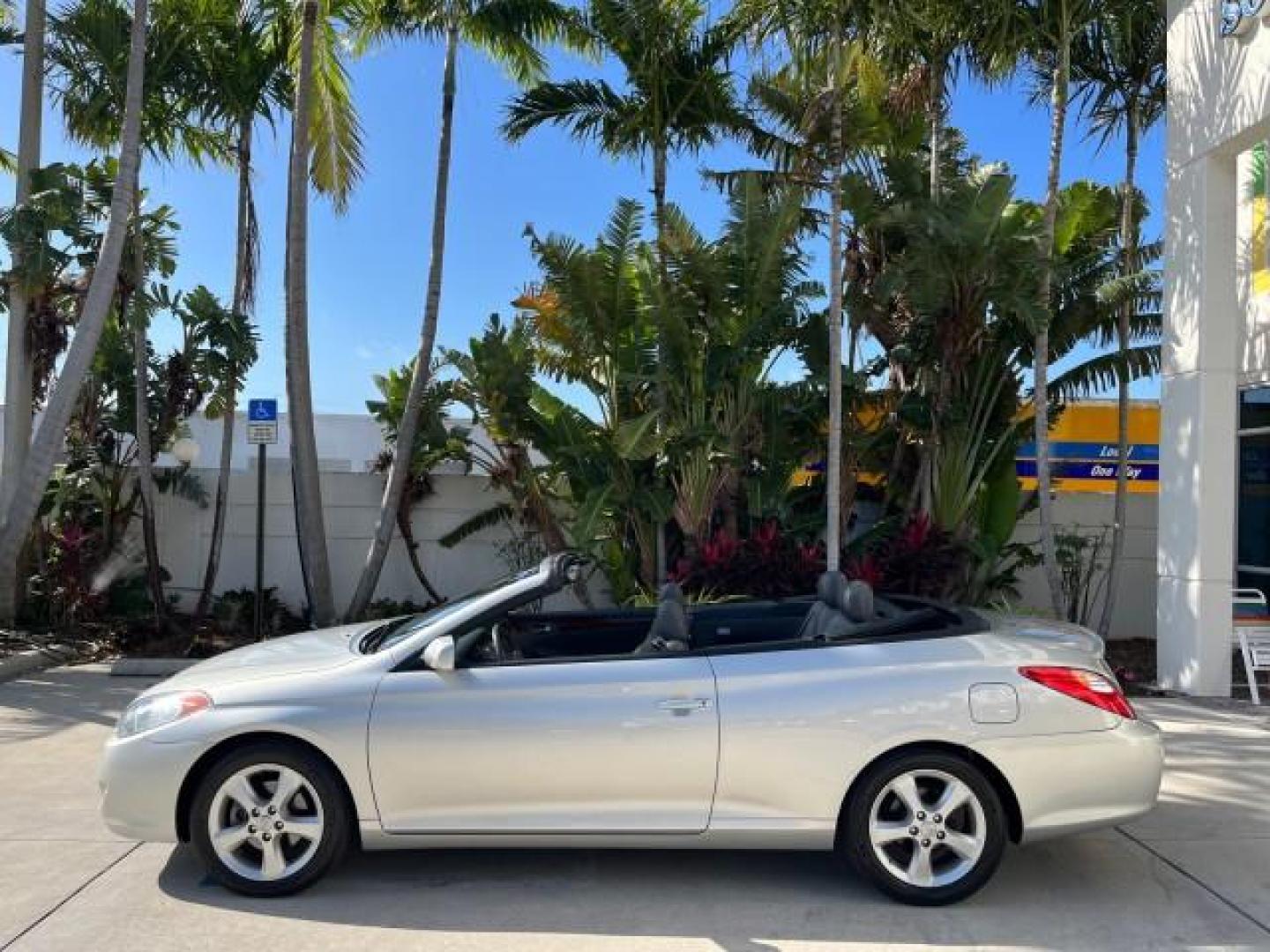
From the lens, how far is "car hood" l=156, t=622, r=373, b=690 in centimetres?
467

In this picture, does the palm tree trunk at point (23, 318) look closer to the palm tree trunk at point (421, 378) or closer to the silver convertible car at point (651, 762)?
the palm tree trunk at point (421, 378)

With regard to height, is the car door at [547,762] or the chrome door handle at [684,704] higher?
the chrome door handle at [684,704]

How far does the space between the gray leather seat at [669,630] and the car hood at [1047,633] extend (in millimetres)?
1416

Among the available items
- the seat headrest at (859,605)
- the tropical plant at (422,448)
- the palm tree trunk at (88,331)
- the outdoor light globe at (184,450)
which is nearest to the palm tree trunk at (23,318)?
the palm tree trunk at (88,331)

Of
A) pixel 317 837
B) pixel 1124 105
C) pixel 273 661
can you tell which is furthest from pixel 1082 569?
pixel 317 837

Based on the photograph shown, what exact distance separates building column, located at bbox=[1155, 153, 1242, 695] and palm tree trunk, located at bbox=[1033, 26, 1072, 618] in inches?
47.2

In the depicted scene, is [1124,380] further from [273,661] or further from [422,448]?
[273,661]

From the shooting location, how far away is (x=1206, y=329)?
29.7 feet

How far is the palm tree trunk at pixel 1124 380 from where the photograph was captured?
11.7 metres

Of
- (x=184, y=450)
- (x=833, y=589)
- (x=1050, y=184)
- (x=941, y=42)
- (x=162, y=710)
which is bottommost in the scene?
(x=162, y=710)

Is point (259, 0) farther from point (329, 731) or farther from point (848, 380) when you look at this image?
point (329, 731)

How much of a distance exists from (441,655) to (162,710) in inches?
48.9

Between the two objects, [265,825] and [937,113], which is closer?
[265,825]

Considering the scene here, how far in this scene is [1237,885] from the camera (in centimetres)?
475
